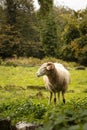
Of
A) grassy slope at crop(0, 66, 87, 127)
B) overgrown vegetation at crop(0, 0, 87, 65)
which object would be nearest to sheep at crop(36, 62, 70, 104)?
grassy slope at crop(0, 66, 87, 127)

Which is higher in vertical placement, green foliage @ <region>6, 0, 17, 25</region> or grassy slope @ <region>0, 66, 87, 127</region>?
green foliage @ <region>6, 0, 17, 25</region>

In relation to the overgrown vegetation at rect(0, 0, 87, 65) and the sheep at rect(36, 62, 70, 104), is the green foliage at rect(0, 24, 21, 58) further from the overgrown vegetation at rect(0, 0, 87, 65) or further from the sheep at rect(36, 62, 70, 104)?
the sheep at rect(36, 62, 70, 104)

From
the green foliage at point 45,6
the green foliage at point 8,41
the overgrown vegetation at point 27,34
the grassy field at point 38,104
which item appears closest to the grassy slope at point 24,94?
the grassy field at point 38,104

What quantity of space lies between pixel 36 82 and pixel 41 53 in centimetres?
3099

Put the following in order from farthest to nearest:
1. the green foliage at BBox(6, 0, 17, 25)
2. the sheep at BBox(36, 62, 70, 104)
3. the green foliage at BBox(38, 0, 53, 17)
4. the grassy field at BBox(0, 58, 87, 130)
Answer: the green foliage at BBox(6, 0, 17, 25) → the sheep at BBox(36, 62, 70, 104) → the green foliage at BBox(38, 0, 53, 17) → the grassy field at BBox(0, 58, 87, 130)

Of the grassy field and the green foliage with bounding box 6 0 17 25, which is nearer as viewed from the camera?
the grassy field

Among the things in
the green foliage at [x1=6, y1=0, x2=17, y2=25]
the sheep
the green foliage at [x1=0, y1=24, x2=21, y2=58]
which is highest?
the green foliage at [x1=6, y1=0, x2=17, y2=25]

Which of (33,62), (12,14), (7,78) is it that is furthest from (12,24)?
(7,78)

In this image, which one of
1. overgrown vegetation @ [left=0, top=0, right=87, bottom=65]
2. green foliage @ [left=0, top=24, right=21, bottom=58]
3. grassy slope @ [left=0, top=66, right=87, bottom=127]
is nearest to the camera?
grassy slope @ [left=0, top=66, right=87, bottom=127]

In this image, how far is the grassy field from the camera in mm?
2898

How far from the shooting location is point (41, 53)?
5356 cm

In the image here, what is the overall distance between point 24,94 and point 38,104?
6.33 metres

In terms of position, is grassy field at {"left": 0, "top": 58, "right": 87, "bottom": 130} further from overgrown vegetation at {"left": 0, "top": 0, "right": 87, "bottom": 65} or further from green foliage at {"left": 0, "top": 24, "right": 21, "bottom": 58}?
overgrown vegetation at {"left": 0, "top": 0, "right": 87, "bottom": 65}

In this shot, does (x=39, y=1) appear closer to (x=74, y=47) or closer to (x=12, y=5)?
(x=74, y=47)
